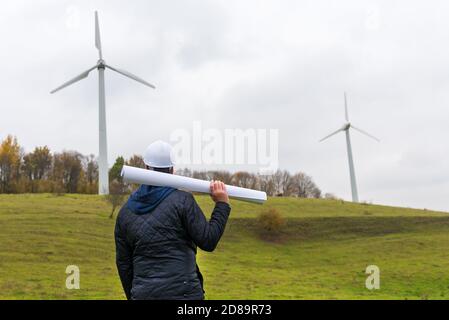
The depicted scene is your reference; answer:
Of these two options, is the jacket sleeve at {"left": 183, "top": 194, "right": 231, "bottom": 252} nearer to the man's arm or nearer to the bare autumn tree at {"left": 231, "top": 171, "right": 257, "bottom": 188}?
the man's arm

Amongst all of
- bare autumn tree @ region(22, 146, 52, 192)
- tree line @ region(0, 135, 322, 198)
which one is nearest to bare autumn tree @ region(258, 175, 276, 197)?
tree line @ region(0, 135, 322, 198)

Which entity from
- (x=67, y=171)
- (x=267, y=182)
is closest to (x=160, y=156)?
(x=267, y=182)

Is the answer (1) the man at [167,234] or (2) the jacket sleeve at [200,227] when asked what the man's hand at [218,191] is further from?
(2) the jacket sleeve at [200,227]

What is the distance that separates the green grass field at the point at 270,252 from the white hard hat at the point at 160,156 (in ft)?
70.1

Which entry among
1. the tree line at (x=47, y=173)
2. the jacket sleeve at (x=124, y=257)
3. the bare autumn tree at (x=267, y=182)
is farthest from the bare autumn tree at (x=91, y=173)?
the jacket sleeve at (x=124, y=257)

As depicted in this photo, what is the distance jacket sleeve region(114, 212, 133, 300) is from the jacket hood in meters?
0.18

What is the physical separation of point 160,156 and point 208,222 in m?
0.58

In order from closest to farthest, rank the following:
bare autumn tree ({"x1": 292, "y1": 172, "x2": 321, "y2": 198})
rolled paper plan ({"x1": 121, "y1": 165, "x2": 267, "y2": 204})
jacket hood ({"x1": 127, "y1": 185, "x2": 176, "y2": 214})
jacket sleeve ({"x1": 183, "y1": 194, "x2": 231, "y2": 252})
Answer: rolled paper plan ({"x1": 121, "y1": 165, "x2": 267, "y2": 204})
jacket sleeve ({"x1": 183, "y1": 194, "x2": 231, "y2": 252})
jacket hood ({"x1": 127, "y1": 185, "x2": 176, "y2": 214})
bare autumn tree ({"x1": 292, "y1": 172, "x2": 321, "y2": 198})

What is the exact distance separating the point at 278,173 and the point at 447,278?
269ft

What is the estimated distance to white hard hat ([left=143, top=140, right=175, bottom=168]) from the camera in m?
4.38

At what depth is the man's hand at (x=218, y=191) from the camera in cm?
425

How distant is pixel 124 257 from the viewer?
14.8 ft

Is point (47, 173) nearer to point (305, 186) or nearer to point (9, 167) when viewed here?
point (9, 167)

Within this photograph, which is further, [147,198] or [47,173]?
[47,173]
